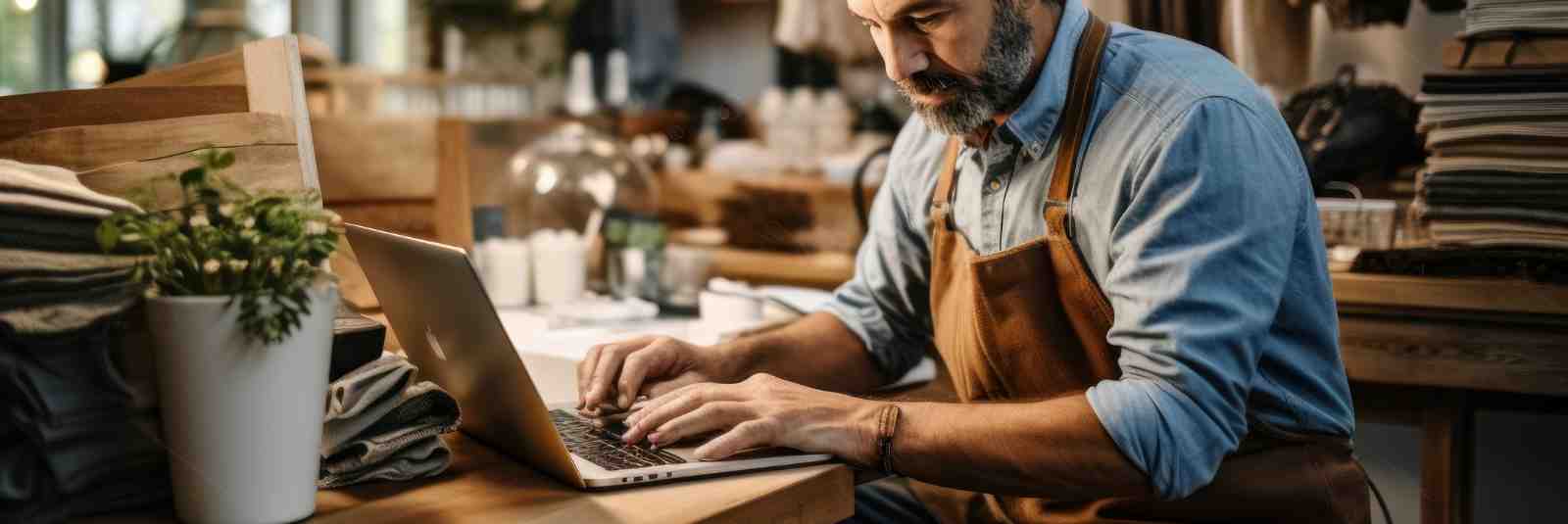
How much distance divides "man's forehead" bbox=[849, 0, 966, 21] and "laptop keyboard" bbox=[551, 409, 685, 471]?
52cm

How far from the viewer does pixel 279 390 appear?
91 centimetres

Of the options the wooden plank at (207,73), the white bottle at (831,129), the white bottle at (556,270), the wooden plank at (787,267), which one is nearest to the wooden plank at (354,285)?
the wooden plank at (207,73)

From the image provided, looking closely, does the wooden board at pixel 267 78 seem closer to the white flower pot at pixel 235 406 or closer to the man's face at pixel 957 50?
the white flower pot at pixel 235 406

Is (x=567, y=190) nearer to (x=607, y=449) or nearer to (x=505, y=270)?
(x=505, y=270)

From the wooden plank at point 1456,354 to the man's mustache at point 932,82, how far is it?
34.0 inches

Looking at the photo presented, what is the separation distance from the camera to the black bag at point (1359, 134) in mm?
2264

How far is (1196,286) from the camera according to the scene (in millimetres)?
1175

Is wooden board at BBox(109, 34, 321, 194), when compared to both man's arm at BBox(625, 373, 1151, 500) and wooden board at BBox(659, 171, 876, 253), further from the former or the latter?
wooden board at BBox(659, 171, 876, 253)

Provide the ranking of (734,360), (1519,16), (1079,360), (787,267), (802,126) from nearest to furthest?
1. (1079,360)
2. (734,360)
3. (1519,16)
4. (787,267)
5. (802,126)

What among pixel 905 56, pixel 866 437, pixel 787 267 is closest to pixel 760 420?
pixel 866 437

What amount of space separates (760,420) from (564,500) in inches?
8.0

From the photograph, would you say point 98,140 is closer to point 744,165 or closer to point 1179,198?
point 1179,198

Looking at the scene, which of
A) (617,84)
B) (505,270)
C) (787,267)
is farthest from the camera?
(617,84)

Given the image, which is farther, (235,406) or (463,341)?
(463,341)
